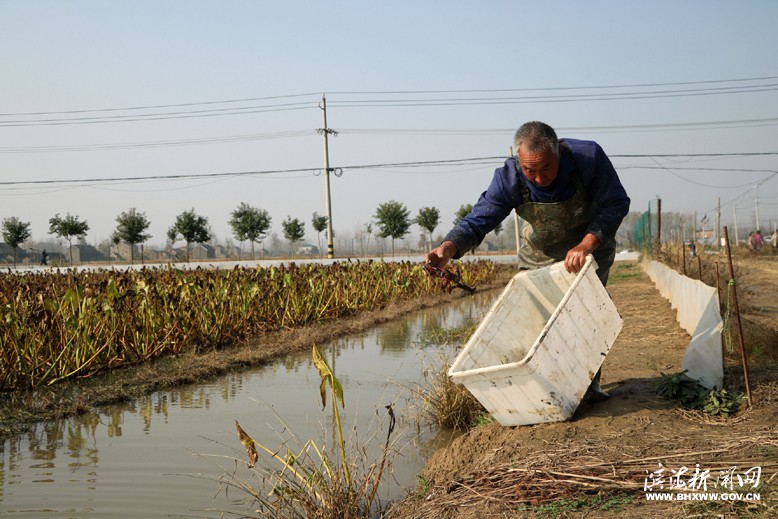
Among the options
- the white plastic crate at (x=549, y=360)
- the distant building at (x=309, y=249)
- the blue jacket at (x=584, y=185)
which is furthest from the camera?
the distant building at (x=309, y=249)

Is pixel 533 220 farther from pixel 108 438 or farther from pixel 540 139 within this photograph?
pixel 108 438

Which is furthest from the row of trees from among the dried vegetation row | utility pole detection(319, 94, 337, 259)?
the dried vegetation row

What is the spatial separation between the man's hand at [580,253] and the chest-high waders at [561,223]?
0.47 feet

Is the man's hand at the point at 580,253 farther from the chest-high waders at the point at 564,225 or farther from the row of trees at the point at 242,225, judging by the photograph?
the row of trees at the point at 242,225

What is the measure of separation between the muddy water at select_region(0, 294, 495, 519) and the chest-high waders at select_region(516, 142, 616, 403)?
4.10 feet

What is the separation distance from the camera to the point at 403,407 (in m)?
5.82

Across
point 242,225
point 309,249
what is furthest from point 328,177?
point 309,249

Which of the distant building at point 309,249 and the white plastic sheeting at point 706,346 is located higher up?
the distant building at point 309,249

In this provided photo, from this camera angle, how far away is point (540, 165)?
4.03m

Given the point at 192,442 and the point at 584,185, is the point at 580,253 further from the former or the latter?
the point at 192,442

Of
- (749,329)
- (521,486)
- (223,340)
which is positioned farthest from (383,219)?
(521,486)

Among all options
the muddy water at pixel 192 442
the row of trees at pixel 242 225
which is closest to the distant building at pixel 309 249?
the row of trees at pixel 242 225

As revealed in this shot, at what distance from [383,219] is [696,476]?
45.6 meters

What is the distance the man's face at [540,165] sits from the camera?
4.00 meters
